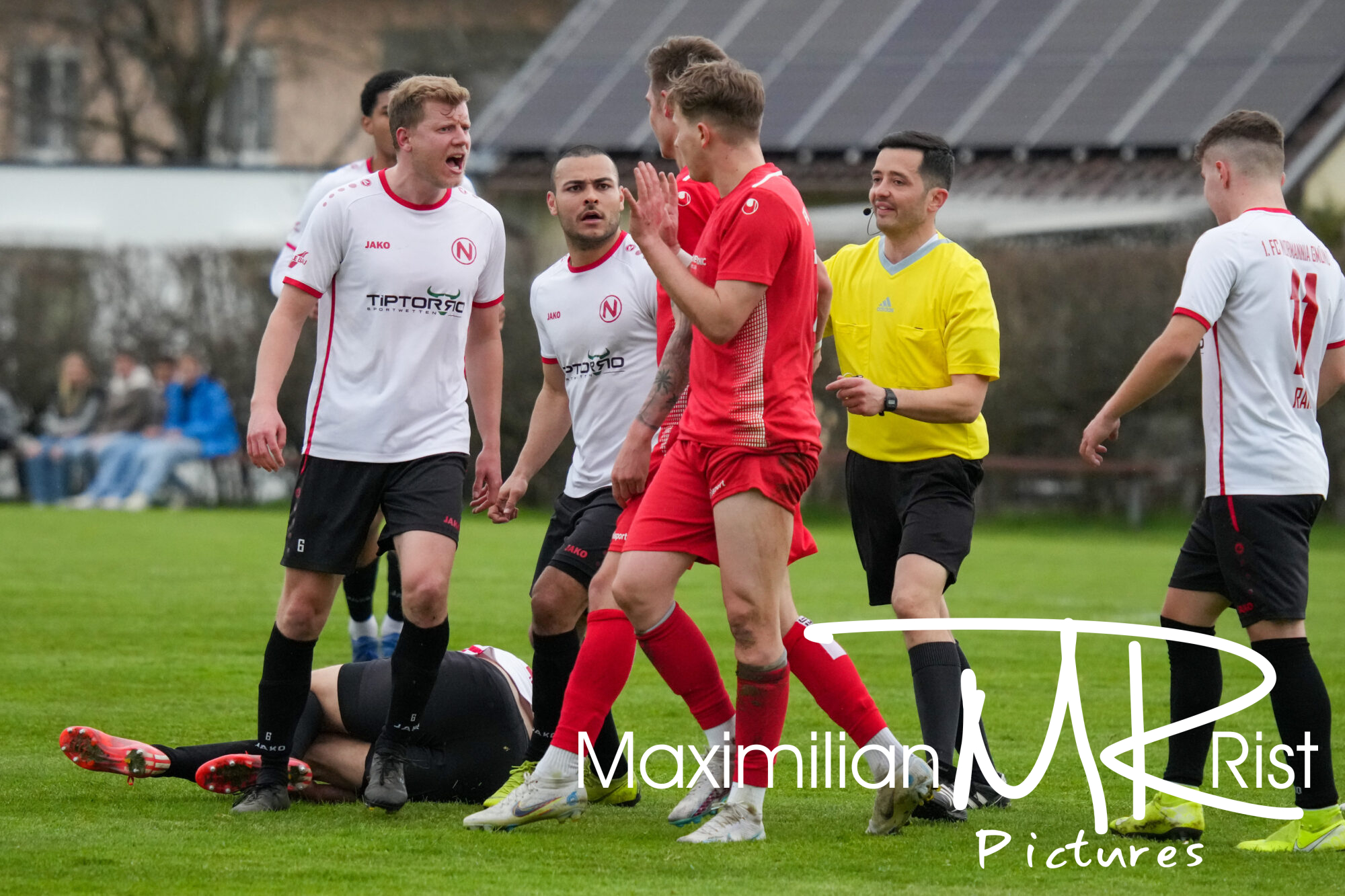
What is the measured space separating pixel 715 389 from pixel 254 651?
4.77m

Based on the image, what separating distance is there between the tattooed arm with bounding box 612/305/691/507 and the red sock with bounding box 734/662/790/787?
0.67 metres

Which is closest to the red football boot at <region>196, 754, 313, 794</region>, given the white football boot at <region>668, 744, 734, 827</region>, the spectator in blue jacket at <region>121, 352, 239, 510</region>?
the white football boot at <region>668, 744, 734, 827</region>

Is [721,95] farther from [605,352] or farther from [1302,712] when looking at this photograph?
[1302,712]

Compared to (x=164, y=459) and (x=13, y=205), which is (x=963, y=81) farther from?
(x=13, y=205)

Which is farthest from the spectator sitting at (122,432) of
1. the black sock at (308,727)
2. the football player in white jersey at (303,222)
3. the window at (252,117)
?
the black sock at (308,727)

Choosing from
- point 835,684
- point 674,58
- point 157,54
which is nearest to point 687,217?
point 674,58

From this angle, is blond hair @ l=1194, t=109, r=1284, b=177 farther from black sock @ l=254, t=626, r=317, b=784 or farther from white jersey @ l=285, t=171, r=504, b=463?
black sock @ l=254, t=626, r=317, b=784

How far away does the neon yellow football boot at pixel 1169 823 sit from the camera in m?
5.37

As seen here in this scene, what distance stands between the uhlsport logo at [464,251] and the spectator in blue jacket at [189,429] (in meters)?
15.9

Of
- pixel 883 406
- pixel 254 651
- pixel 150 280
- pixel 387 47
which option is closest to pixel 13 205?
pixel 150 280

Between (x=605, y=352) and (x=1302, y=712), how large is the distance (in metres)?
2.47

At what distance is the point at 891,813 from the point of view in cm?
530

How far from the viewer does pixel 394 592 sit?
7.98 metres

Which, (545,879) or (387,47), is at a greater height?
(387,47)
